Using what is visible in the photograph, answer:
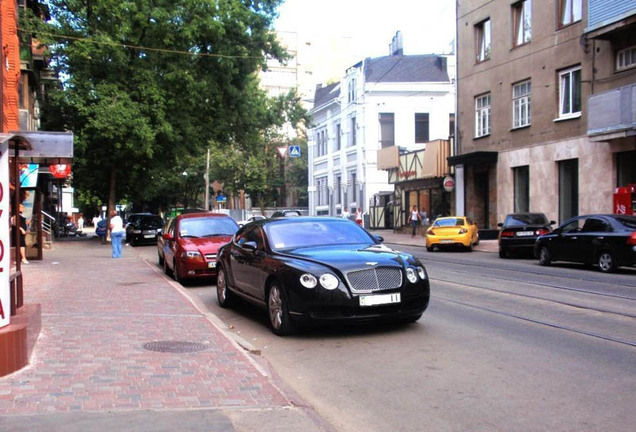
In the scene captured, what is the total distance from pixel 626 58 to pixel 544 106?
427 cm

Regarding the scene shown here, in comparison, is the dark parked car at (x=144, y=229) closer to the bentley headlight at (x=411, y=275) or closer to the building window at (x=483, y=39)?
the building window at (x=483, y=39)

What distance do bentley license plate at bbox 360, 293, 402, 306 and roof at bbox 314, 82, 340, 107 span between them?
1860 inches

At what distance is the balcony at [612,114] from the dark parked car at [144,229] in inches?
773

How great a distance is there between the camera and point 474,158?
98.6 ft

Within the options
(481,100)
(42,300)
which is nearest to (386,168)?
(481,100)

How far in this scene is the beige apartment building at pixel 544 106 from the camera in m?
22.1

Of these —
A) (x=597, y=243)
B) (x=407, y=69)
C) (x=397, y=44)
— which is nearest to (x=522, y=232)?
(x=597, y=243)

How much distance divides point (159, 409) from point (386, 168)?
38.6 metres

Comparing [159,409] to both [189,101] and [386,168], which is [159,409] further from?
[386,168]

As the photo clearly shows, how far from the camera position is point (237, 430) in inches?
169

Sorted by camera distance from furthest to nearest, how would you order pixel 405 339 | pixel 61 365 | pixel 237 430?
1. pixel 405 339
2. pixel 61 365
3. pixel 237 430

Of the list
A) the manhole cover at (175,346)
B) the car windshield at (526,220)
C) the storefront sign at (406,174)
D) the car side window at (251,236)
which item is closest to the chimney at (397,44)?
the storefront sign at (406,174)

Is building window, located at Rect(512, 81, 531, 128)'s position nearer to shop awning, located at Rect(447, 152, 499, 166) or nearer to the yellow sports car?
shop awning, located at Rect(447, 152, 499, 166)

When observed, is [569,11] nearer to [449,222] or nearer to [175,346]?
[449,222]
